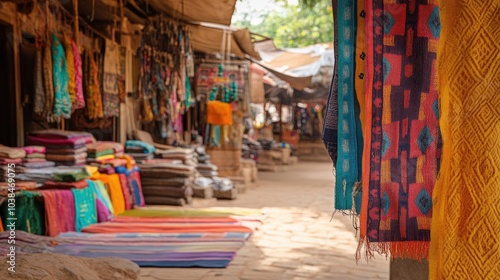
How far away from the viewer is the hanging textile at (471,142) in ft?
5.89

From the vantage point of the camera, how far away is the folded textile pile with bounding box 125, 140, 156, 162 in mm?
8711

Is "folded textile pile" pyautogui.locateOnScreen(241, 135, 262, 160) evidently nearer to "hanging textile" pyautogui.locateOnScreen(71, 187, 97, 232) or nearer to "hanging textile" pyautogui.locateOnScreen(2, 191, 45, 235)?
"hanging textile" pyautogui.locateOnScreen(71, 187, 97, 232)

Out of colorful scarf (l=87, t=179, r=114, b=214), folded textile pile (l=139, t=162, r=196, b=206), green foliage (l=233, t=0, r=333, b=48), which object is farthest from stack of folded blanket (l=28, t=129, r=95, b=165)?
green foliage (l=233, t=0, r=333, b=48)

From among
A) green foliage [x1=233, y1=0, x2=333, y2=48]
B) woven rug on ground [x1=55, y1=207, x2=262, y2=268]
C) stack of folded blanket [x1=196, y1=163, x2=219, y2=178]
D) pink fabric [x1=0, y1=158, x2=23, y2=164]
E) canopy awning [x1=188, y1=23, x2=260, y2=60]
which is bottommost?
woven rug on ground [x1=55, y1=207, x2=262, y2=268]

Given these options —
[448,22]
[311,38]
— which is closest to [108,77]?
[448,22]

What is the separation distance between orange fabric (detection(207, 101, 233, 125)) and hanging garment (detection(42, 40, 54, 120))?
563 cm

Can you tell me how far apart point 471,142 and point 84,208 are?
5.00 m

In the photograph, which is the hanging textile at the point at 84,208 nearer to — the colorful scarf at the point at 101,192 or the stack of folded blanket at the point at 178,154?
the colorful scarf at the point at 101,192

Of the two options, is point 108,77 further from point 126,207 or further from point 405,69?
point 405,69

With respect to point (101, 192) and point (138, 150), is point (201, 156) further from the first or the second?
point (101, 192)

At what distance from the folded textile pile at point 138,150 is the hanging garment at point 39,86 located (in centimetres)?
299

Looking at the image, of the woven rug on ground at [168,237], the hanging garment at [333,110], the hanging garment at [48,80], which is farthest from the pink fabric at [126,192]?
the hanging garment at [333,110]

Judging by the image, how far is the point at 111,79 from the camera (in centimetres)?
751

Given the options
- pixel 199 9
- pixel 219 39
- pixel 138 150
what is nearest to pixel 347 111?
pixel 199 9
